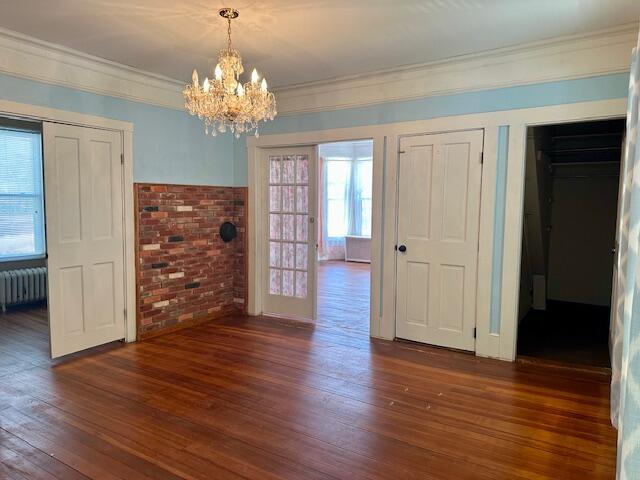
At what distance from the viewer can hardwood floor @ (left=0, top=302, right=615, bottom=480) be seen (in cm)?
231

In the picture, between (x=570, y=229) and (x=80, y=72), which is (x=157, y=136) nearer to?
(x=80, y=72)

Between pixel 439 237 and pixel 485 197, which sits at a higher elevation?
pixel 485 197

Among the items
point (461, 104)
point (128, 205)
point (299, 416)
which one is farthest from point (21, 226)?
point (461, 104)

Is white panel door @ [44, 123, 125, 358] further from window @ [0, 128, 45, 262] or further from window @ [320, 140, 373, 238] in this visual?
window @ [320, 140, 373, 238]

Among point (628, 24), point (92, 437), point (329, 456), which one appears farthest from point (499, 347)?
point (92, 437)

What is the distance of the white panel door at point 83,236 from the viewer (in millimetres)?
3725

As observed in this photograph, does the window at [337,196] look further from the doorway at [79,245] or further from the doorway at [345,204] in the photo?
the doorway at [79,245]

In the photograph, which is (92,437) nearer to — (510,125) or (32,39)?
(32,39)

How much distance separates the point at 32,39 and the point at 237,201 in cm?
254

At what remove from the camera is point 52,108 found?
366 cm

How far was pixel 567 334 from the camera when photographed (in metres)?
4.61

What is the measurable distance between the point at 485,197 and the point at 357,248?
6543mm

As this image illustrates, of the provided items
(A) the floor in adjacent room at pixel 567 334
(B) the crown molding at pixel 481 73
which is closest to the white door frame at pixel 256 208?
(B) the crown molding at pixel 481 73

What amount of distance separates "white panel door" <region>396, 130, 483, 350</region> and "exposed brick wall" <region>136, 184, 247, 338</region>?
206 cm
